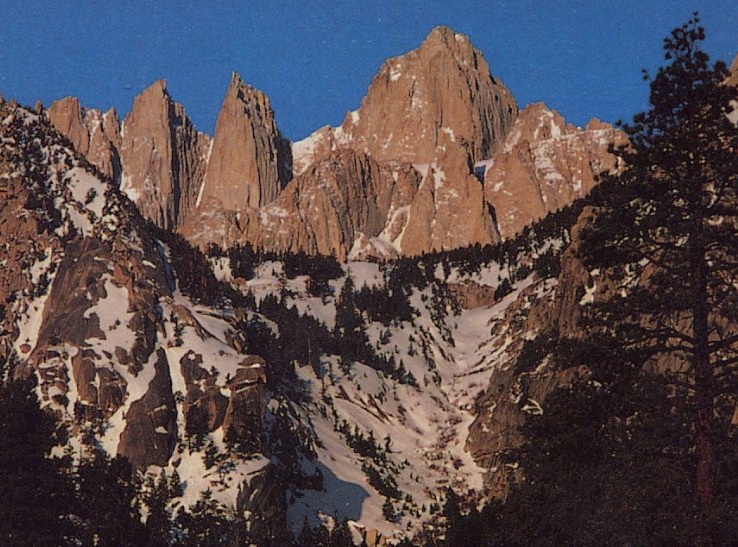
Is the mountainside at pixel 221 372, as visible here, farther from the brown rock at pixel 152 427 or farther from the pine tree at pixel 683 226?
the pine tree at pixel 683 226


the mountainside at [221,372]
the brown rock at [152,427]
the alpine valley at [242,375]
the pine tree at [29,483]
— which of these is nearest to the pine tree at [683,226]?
the alpine valley at [242,375]

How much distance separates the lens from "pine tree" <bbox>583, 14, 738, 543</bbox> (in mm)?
21188

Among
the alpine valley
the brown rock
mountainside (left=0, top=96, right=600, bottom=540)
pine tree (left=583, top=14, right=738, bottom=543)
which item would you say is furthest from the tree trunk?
the brown rock

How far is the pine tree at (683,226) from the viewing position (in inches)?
834

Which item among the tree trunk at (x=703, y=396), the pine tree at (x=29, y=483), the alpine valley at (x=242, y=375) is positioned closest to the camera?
the tree trunk at (x=703, y=396)

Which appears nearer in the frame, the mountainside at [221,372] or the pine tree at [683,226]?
the pine tree at [683,226]

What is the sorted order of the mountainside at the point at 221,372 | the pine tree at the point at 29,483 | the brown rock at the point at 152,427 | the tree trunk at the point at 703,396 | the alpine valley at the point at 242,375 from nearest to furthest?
1. the tree trunk at the point at 703,396
2. the pine tree at the point at 29,483
3. the brown rock at the point at 152,427
4. the alpine valley at the point at 242,375
5. the mountainside at the point at 221,372

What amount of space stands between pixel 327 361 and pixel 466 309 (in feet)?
120

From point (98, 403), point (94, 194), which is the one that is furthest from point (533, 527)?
point (94, 194)

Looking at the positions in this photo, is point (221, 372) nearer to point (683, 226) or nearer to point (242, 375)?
point (242, 375)

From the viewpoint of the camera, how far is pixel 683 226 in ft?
70.1

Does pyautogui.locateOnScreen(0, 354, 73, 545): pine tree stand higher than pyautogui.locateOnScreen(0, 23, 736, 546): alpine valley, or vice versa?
pyautogui.locateOnScreen(0, 23, 736, 546): alpine valley

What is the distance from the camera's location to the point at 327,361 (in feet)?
352

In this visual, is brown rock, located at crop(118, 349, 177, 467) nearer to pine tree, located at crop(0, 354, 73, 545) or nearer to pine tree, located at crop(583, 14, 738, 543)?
pine tree, located at crop(0, 354, 73, 545)
